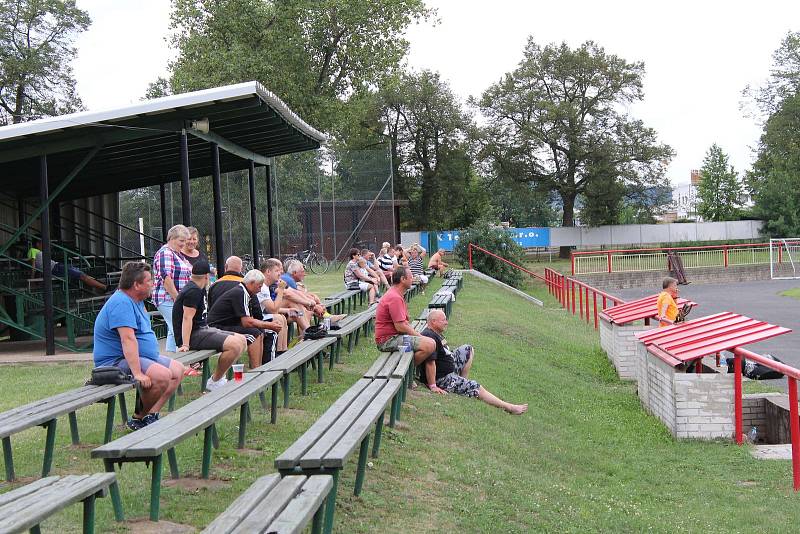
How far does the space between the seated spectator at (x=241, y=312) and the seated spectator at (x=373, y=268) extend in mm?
8867

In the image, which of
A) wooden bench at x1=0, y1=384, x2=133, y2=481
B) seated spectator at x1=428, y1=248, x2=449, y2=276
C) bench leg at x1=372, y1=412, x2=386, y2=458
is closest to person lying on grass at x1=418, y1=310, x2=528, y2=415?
bench leg at x1=372, y1=412, x2=386, y2=458

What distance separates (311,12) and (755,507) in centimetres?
3249

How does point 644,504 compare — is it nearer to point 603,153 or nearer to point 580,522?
point 580,522

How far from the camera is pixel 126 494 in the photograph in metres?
5.15

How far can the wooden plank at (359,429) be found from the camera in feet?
14.9

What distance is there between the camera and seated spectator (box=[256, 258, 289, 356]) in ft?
31.7

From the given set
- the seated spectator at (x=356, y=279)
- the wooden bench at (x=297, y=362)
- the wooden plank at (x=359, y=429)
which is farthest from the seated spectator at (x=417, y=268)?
the wooden plank at (x=359, y=429)

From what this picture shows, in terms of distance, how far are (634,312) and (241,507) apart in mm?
11323

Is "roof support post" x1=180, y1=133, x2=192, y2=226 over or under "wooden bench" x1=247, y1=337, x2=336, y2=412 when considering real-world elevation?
over

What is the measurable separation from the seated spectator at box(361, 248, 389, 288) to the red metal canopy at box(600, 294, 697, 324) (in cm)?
477

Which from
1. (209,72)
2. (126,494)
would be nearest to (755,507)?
(126,494)

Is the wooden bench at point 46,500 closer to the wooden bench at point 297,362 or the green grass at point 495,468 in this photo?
the green grass at point 495,468

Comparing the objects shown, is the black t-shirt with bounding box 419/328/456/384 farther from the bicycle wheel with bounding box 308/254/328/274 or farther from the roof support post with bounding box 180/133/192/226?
the bicycle wheel with bounding box 308/254/328/274

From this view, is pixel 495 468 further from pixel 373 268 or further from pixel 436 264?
pixel 436 264
